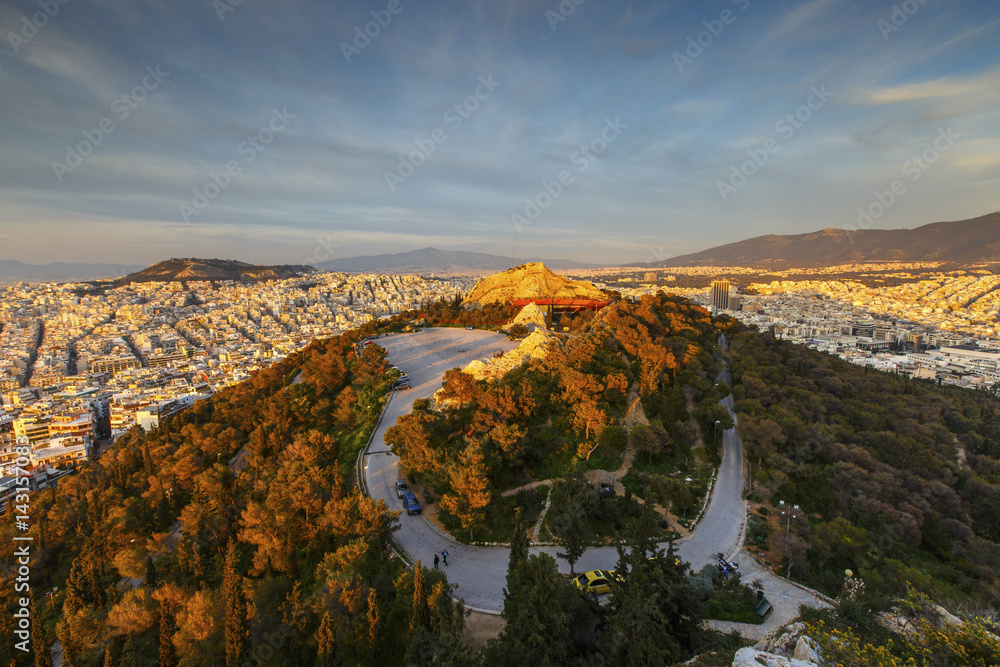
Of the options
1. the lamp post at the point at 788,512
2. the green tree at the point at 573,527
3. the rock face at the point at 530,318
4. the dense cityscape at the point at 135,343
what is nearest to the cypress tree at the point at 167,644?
the green tree at the point at 573,527

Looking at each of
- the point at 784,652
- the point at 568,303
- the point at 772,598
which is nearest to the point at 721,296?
the point at 568,303

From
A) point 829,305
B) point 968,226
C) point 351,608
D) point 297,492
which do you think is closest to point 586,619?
point 351,608

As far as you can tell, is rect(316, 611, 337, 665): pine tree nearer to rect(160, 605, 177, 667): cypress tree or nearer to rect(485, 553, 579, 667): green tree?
rect(485, 553, 579, 667): green tree

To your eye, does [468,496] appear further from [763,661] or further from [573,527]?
[763,661]

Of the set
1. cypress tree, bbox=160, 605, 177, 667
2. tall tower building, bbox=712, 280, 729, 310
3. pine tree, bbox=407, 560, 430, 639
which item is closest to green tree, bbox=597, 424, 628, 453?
pine tree, bbox=407, 560, 430, 639

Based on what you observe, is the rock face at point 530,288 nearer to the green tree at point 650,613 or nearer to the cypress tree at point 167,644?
the cypress tree at point 167,644

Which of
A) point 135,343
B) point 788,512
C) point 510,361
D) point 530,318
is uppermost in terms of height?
point 530,318
